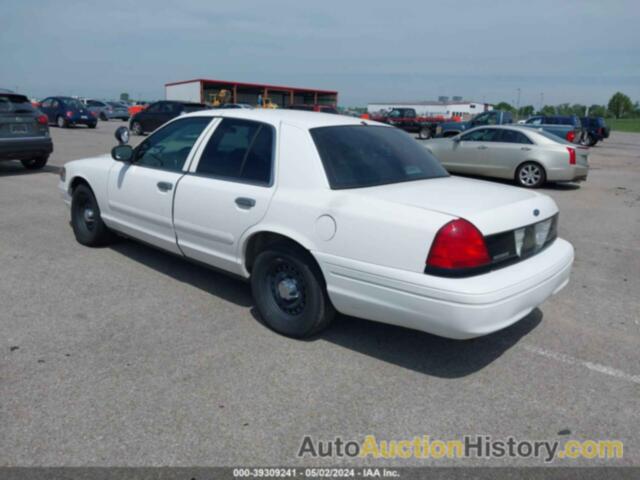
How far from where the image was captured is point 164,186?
4.75m

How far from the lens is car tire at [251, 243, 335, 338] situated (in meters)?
3.79

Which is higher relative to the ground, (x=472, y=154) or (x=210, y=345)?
(x=472, y=154)

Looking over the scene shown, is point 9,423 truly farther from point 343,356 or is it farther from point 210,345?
point 343,356

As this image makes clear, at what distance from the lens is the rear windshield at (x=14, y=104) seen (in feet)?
34.7

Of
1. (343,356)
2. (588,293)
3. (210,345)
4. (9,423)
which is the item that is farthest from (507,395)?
(9,423)

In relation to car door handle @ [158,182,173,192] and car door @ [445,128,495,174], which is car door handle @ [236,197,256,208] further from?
car door @ [445,128,495,174]

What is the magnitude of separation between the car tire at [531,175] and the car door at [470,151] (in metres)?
0.96

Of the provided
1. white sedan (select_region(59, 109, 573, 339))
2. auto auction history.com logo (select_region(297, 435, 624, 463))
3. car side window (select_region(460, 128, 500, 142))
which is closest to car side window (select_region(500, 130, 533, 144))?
car side window (select_region(460, 128, 500, 142))

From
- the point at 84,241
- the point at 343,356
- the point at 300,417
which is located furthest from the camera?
the point at 84,241

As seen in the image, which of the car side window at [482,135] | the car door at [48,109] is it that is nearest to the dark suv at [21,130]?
the car side window at [482,135]

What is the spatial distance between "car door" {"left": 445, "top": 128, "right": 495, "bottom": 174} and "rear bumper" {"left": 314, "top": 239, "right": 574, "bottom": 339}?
10138mm

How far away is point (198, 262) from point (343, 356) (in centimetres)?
159

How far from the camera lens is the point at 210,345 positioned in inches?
153

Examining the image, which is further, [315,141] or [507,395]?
[315,141]
